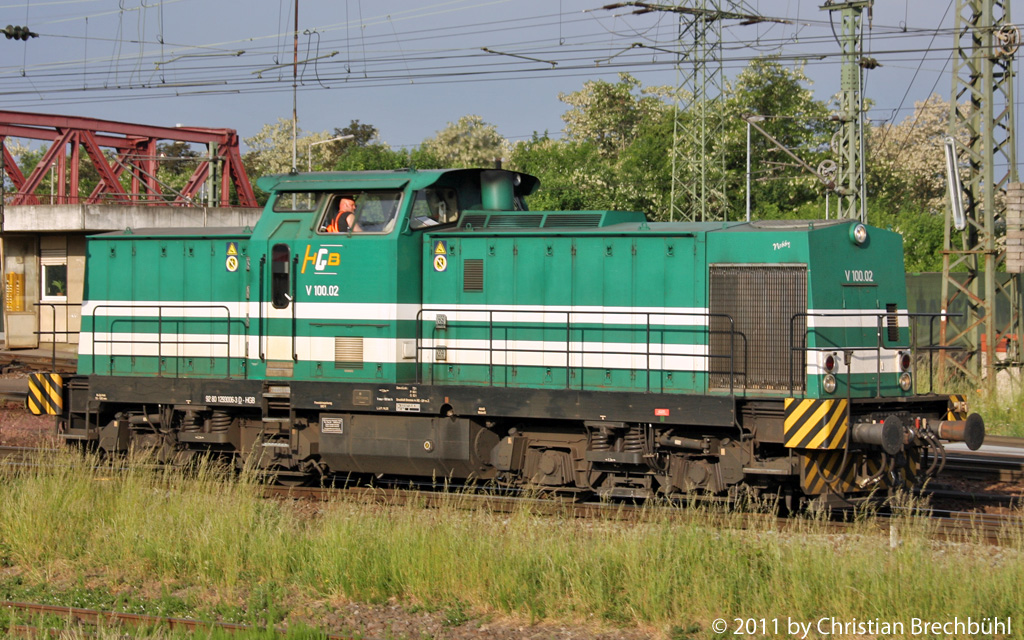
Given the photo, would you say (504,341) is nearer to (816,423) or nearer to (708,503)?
(708,503)

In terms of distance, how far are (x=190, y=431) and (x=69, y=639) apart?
5.02 m

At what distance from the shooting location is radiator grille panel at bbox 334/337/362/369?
A: 10039mm

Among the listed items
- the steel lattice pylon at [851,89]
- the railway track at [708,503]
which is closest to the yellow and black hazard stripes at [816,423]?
the railway track at [708,503]

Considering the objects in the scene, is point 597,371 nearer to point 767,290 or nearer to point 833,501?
point 767,290

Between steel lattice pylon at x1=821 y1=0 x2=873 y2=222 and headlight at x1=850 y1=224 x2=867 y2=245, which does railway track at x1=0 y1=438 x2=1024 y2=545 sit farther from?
steel lattice pylon at x1=821 y1=0 x2=873 y2=222

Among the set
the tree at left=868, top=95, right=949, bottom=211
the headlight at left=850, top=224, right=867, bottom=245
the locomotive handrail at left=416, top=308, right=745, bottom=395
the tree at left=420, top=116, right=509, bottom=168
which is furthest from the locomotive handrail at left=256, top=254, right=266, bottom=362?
the tree at left=420, top=116, right=509, bottom=168

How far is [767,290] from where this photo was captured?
8.95 metres

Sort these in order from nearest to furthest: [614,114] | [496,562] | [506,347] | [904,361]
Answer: [496,562]
[904,361]
[506,347]
[614,114]

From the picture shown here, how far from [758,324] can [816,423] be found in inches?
46.5

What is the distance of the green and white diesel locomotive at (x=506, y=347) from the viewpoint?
879cm

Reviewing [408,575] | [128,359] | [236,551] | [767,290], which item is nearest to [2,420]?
[128,359]

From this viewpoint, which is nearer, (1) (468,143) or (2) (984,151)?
(2) (984,151)

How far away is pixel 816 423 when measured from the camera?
825cm

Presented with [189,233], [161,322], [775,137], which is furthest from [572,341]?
[775,137]
